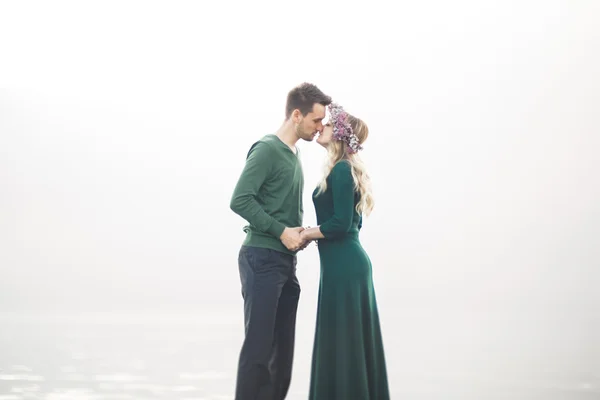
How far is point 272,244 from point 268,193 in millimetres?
252

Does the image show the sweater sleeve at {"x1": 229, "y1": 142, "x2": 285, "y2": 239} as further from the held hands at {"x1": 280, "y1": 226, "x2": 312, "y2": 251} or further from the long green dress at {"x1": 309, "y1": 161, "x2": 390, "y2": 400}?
the long green dress at {"x1": 309, "y1": 161, "x2": 390, "y2": 400}

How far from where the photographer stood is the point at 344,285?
3404 mm

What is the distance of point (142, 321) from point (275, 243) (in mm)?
9511

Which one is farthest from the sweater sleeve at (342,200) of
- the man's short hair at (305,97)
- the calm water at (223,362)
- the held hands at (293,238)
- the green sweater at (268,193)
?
the calm water at (223,362)

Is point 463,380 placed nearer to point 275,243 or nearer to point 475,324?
point 275,243

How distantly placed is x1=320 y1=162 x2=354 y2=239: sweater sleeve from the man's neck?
0.31m

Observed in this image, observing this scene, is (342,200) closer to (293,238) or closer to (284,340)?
(293,238)

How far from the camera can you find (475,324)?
11602mm

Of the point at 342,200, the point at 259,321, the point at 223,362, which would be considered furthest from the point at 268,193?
the point at 223,362

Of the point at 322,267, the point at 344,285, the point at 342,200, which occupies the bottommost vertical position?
the point at 344,285

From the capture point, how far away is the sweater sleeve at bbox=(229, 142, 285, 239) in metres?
3.36

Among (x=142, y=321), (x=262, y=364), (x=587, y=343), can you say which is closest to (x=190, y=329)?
(x=142, y=321)

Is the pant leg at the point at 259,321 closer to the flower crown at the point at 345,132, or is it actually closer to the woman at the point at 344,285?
the woman at the point at 344,285

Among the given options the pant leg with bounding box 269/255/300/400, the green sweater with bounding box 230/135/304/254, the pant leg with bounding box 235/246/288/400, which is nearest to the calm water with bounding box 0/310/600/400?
the pant leg with bounding box 269/255/300/400
